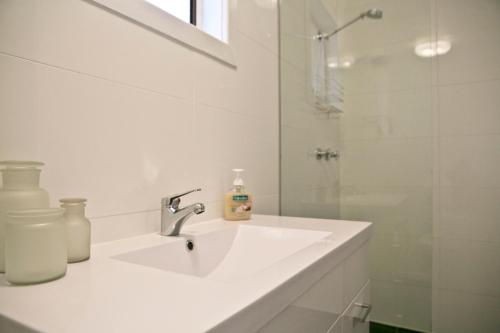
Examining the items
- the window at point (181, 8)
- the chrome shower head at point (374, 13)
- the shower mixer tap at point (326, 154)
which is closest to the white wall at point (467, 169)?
the chrome shower head at point (374, 13)

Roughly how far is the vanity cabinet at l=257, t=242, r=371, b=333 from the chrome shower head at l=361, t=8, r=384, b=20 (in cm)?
114

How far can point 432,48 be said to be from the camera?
162cm

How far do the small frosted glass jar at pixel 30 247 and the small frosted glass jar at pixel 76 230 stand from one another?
101 mm

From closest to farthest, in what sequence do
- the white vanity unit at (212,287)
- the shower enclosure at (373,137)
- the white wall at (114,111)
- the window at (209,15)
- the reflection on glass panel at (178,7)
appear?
the white vanity unit at (212,287) → the white wall at (114,111) → the reflection on glass panel at (178,7) → the window at (209,15) → the shower enclosure at (373,137)

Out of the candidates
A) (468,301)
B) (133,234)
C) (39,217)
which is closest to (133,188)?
(133,234)

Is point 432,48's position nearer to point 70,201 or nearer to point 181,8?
point 181,8

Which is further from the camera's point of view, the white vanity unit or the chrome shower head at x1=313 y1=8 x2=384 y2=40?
the chrome shower head at x1=313 y1=8 x2=384 y2=40

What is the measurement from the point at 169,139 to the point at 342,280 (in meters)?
0.58

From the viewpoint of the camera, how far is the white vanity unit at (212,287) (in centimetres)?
38

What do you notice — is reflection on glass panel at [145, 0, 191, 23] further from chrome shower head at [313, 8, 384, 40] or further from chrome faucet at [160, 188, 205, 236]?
chrome shower head at [313, 8, 384, 40]

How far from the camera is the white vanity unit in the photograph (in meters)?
0.38

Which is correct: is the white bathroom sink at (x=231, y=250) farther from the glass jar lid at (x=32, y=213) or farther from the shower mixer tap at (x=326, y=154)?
the shower mixer tap at (x=326, y=154)

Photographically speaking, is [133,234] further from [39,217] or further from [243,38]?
[243,38]

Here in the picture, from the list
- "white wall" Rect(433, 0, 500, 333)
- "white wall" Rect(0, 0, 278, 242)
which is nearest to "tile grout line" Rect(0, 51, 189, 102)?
"white wall" Rect(0, 0, 278, 242)
